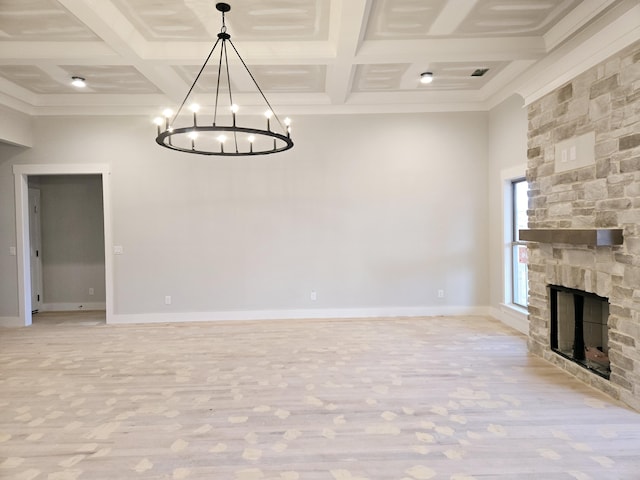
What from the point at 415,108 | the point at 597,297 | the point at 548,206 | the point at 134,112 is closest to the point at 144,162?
the point at 134,112

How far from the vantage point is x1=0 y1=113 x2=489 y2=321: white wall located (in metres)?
5.59

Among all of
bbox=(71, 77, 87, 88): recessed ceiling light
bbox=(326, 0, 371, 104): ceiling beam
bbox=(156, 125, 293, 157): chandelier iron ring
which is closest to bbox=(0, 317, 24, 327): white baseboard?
bbox=(71, 77, 87, 88): recessed ceiling light

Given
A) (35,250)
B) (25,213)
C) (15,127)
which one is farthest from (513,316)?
(35,250)

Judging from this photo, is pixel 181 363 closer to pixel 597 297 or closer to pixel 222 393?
pixel 222 393

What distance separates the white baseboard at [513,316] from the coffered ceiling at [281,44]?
3.01 m

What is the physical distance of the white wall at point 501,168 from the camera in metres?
4.82

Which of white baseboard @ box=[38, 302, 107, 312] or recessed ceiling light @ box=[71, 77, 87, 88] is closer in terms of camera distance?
recessed ceiling light @ box=[71, 77, 87, 88]

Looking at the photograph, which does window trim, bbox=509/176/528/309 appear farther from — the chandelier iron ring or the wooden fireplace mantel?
the chandelier iron ring

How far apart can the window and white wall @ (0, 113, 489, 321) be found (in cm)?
50

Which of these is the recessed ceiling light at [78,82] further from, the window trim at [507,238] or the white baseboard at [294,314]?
the window trim at [507,238]

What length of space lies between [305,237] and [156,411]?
3.27m

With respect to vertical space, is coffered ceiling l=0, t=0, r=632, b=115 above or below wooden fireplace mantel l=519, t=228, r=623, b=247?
above

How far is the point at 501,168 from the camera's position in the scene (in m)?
5.31

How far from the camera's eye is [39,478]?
2.14 meters
